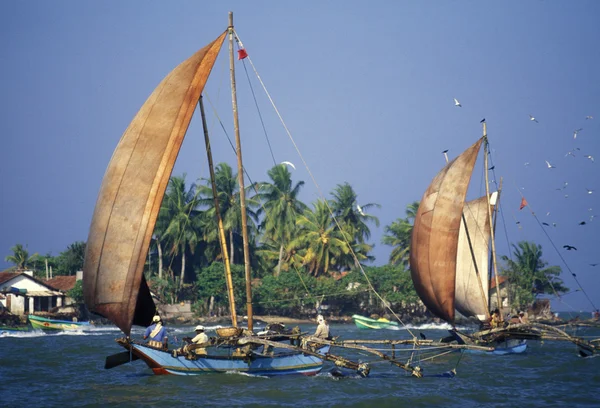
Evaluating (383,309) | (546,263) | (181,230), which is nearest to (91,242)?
(181,230)

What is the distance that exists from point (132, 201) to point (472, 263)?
27.1 m

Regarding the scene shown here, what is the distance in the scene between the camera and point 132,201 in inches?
871

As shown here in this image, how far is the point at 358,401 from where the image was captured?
21.3 metres

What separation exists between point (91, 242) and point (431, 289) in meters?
19.6

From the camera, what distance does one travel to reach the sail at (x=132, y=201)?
858 inches

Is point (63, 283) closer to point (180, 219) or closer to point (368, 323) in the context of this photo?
point (180, 219)

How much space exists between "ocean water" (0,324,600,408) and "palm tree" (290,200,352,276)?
43562 millimetres

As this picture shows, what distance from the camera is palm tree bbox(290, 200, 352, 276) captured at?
75.6m

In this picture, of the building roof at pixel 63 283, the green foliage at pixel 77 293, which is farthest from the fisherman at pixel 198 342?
the building roof at pixel 63 283

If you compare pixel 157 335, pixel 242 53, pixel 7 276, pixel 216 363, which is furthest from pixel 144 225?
pixel 7 276

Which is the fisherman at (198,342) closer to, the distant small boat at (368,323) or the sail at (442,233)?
the sail at (442,233)

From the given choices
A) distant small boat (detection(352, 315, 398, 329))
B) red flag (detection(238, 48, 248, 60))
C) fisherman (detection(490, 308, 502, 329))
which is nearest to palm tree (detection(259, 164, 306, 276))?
distant small boat (detection(352, 315, 398, 329))

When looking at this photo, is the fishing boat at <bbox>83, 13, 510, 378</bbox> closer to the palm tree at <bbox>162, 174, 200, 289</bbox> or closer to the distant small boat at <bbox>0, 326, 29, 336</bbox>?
the distant small boat at <bbox>0, 326, 29, 336</bbox>

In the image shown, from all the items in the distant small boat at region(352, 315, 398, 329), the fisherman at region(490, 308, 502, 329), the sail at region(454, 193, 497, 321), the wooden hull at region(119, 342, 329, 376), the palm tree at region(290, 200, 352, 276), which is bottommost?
the wooden hull at region(119, 342, 329, 376)
